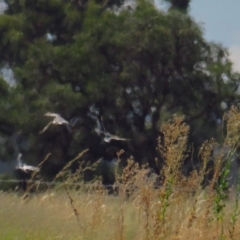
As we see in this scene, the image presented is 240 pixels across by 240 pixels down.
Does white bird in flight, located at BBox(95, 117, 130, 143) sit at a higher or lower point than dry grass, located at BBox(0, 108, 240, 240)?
higher

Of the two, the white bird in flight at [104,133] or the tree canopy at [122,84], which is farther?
the tree canopy at [122,84]

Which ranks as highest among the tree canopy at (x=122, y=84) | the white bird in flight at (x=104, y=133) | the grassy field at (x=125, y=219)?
the tree canopy at (x=122, y=84)

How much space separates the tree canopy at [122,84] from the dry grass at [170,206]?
14464 millimetres

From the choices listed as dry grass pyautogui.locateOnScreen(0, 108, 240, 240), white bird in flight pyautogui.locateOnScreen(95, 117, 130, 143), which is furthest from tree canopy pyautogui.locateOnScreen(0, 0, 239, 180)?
dry grass pyautogui.locateOnScreen(0, 108, 240, 240)

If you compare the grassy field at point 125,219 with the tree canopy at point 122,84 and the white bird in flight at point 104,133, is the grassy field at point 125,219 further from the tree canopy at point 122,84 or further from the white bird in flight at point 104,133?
the tree canopy at point 122,84

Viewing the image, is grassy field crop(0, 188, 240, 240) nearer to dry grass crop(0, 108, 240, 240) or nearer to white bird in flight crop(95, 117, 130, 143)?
dry grass crop(0, 108, 240, 240)

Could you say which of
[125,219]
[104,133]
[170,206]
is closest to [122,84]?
[104,133]

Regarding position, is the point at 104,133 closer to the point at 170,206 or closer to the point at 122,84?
the point at 122,84

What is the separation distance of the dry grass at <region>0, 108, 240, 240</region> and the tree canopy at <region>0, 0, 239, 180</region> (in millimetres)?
14464

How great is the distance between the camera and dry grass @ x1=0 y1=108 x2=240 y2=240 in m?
A: 5.99

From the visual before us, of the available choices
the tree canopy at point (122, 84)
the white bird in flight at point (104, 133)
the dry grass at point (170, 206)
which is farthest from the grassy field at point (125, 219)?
the tree canopy at point (122, 84)

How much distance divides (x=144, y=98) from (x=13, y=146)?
4166mm

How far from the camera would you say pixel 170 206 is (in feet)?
20.8

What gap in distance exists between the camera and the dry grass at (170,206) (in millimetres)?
5992
